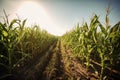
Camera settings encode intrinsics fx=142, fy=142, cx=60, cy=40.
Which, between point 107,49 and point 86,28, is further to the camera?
point 86,28

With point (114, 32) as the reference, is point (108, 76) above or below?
below

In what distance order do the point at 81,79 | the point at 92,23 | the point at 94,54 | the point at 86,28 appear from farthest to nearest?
the point at 94,54 → the point at 86,28 → the point at 92,23 → the point at 81,79

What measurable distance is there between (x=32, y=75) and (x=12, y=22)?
1459 mm

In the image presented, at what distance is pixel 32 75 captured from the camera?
3744 millimetres

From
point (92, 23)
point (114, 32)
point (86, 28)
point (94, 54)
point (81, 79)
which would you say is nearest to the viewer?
point (114, 32)

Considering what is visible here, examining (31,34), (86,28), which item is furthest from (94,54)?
(31,34)

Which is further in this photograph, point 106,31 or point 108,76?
point 108,76

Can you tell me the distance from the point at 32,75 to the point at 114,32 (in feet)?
7.71

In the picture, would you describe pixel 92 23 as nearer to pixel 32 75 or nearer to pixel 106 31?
pixel 106 31

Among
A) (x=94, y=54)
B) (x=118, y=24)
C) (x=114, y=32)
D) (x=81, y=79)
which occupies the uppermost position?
(x=118, y=24)

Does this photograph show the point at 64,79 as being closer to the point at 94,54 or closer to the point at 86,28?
→ the point at 86,28

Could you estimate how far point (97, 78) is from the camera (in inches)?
150

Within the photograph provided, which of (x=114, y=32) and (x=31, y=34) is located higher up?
(x=31, y=34)

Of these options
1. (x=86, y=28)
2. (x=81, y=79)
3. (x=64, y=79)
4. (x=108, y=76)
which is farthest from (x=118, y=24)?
(x=64, y=79)
